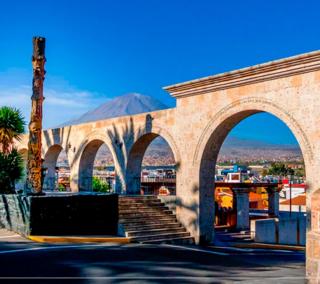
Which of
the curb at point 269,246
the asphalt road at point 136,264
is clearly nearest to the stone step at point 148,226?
the asphalt road at point 136,264

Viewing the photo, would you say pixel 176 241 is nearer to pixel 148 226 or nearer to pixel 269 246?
pixel 148 226

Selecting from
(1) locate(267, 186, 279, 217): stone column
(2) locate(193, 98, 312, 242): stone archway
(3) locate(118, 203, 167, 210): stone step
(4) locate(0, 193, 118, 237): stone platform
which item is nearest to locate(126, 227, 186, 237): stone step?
(4) locate(0, 193, 118, 237): stone platform

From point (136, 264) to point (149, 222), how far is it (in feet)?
20.0

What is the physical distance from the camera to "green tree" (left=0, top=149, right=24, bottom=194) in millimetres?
18219

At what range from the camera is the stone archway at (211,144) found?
14.1m

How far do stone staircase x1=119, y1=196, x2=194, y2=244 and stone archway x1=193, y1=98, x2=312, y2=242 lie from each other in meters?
0.97

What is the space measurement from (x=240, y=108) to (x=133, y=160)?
7278 millimetres

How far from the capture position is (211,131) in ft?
50.6

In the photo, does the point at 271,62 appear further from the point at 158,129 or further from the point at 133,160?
the point at 133,160

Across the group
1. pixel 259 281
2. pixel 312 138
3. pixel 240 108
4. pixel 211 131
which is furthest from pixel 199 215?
pixel 259 281

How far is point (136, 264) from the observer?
10.6 metres

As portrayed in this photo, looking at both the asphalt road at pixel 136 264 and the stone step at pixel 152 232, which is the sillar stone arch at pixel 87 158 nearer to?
the stone step at pixel 152 232

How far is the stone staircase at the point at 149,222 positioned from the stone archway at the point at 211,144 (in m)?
0.97

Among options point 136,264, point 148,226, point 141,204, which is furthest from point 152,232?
point 136,264
